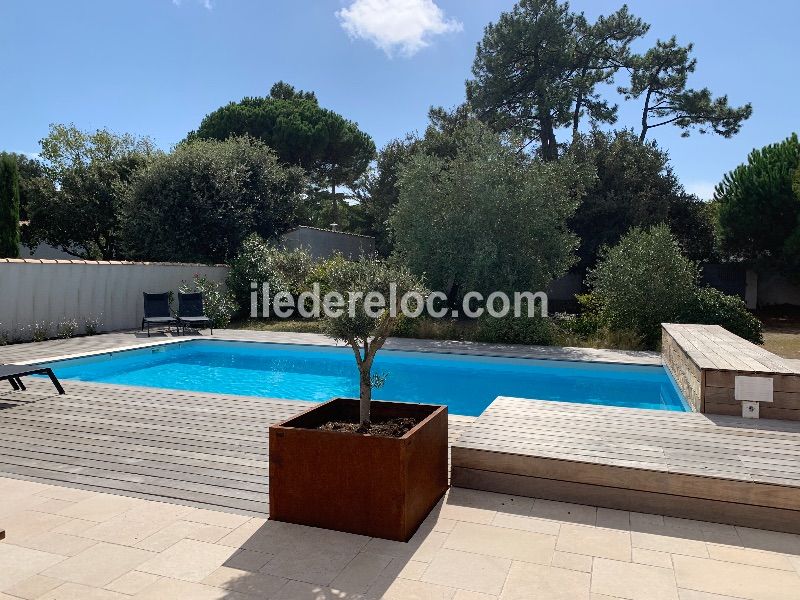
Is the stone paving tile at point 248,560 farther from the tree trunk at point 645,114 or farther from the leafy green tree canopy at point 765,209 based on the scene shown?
the tree trunk at point 645,114

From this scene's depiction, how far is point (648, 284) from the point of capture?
33.9ft

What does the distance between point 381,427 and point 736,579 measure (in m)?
1.99

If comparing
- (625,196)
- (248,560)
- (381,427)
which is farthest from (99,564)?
(625,196)

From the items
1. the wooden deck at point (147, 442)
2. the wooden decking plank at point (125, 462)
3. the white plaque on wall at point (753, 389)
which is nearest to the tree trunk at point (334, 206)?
the wooden deck at point (147, 442)

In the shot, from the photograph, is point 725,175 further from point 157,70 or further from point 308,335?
point 157,70

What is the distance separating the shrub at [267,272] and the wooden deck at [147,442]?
8018 millimetres

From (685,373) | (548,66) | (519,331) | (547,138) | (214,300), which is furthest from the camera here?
(547,138)

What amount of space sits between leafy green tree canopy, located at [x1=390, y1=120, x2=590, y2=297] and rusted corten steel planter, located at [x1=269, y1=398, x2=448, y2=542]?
30.0ft

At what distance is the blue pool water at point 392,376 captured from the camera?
26.4 feet

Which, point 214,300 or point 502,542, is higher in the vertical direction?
point 214,300

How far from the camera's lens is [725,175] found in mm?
19109

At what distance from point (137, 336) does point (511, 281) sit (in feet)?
26.3

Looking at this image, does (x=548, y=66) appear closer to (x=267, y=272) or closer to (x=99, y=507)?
(x=267, y=272)

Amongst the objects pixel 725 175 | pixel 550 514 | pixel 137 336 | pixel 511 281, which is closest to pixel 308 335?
pixel 137 336
